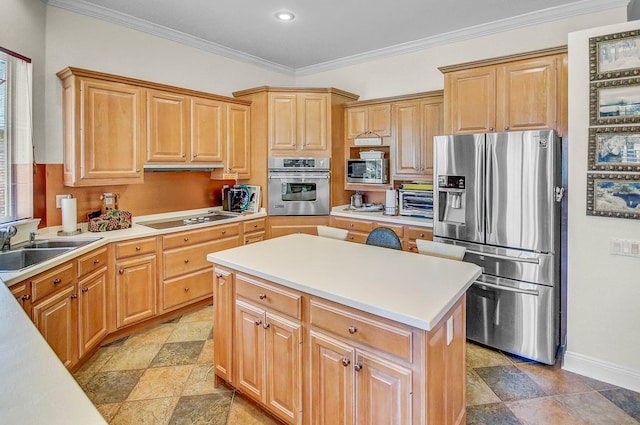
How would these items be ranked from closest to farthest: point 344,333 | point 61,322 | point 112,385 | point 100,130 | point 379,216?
point 344,333 < point 61,322 < point 112,385 < point 100,130 < point 379,216

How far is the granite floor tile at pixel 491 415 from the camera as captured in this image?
6.93 ft

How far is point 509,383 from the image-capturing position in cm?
250

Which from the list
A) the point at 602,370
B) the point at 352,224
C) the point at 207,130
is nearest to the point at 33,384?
the point at 602,370

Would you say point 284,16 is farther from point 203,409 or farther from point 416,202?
point 203,409

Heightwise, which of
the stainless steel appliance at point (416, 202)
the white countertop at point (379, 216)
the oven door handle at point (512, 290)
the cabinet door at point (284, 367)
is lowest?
the cabinet door at point (284, 367)

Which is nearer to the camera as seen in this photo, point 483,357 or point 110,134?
point 483,357

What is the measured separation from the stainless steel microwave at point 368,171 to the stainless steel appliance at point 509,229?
47.0 inches

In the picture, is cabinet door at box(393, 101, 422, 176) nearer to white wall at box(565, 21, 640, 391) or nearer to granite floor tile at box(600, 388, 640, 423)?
white wall at box(565, 21, 640, 391)

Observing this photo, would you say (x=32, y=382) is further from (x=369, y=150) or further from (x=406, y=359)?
(x=369, y=150)

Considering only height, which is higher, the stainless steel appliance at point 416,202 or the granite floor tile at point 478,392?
the stainless steel appliance at point 416,202

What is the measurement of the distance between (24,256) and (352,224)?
120 inches

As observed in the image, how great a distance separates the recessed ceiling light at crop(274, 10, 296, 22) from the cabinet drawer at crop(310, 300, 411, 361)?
2.87 m

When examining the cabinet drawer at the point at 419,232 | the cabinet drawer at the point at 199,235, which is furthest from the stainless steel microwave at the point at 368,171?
the cabinet drawer at the point at 199,235

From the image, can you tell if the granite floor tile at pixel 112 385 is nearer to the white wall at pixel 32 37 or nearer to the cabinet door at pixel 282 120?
the white wall at pixel 32 37
